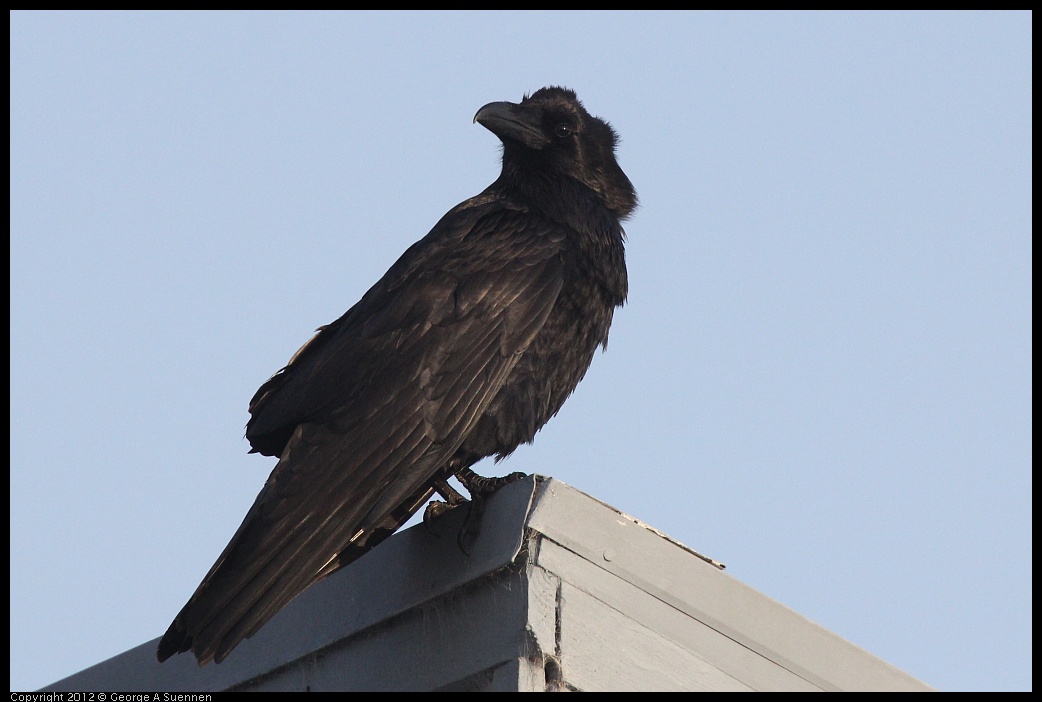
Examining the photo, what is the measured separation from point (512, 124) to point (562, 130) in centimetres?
30

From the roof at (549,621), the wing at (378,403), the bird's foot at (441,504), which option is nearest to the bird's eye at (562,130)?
the wing at (378,403)

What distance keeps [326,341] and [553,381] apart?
987 millimetres

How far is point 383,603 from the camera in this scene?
14.0 feet

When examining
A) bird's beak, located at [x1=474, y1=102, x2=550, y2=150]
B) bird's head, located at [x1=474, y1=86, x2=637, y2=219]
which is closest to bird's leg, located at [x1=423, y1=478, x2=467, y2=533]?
bird's head, located at [x1=474, y1=86, x2=637, y2=219]

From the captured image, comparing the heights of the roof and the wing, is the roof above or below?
below

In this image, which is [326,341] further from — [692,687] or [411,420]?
[692,687]

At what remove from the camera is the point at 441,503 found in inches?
178

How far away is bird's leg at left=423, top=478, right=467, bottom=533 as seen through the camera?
14.2 ft

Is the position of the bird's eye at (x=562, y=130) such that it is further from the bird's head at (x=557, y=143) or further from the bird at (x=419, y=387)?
the bird at (x=419, y=387)

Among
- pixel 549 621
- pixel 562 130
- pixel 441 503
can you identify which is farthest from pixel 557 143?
pixel 549 621

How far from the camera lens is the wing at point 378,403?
4.25 metres

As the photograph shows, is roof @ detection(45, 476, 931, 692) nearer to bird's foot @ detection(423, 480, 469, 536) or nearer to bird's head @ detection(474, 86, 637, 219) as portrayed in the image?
bird's foot @ detection(423, 480, 469, 536)
